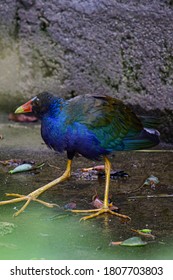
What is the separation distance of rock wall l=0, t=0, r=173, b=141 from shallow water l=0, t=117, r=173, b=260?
654 mm

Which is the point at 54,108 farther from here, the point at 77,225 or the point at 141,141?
the point at 77,225

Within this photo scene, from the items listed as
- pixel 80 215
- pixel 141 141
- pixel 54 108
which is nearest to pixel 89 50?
pixel 141 141

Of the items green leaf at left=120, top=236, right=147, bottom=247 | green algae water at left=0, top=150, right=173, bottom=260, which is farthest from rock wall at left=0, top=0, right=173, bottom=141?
green leaf at left=120, top=236, right=147, bottom=247

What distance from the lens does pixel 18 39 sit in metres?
7.00

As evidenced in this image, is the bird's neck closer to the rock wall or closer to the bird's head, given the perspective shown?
the bird's head

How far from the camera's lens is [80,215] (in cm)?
501

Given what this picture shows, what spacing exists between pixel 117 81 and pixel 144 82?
0.25 m

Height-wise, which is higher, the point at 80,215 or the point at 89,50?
the point at 89,50

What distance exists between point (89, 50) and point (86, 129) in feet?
5.87

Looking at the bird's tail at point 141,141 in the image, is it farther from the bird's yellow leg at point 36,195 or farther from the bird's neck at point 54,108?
the bird's neck at point 54,108

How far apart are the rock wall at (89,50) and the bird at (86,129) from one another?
120 cm

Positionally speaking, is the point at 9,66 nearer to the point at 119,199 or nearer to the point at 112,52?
the point at 112,52

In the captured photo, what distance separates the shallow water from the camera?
4.46 meters
